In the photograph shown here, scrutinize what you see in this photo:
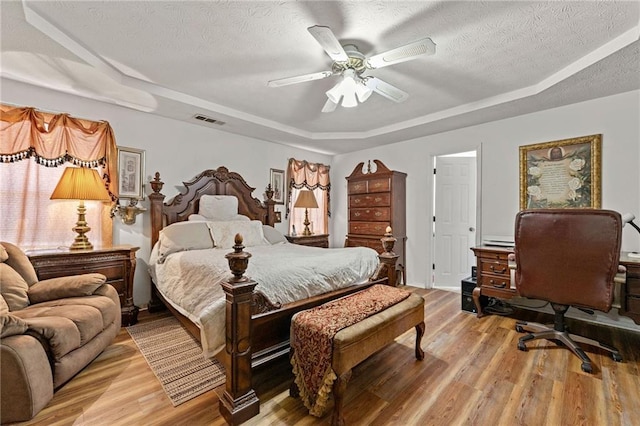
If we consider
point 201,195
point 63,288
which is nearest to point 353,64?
point 201,195

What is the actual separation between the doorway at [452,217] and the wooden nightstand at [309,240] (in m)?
1.92

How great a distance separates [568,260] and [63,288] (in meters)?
4.07

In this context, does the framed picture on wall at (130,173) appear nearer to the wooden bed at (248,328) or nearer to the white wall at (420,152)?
the white wall at (420,152)

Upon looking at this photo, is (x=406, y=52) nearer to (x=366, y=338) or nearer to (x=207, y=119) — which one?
(x=366, y=338)

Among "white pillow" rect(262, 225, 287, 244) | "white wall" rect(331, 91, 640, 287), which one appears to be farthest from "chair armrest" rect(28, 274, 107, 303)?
"white wall" rect(331, 91, 640, 287)

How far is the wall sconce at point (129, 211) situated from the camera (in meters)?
3.20

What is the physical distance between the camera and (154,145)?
3.47 metres

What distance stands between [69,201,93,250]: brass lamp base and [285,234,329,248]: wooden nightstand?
2582mm

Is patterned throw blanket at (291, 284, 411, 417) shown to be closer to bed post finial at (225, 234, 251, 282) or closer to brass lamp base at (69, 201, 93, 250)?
bed post finial at (225, 234, 251, 282)

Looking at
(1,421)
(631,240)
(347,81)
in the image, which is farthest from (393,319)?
(631,240)

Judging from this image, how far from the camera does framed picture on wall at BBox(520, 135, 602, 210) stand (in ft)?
9.84

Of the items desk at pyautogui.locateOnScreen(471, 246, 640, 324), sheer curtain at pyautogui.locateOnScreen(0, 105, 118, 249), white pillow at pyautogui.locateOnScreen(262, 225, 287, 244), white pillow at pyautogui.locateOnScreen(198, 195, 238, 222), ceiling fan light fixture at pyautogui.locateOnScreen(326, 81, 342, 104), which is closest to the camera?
ceiling fan light fixture at pyautogui.locateOnScreen(326, 81, 342, 104)

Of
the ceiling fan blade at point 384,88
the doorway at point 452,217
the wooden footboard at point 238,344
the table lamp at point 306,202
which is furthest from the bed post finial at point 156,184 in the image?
the doorway at point 452,217

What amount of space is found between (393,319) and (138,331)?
252 cm
